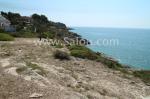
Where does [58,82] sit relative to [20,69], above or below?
below

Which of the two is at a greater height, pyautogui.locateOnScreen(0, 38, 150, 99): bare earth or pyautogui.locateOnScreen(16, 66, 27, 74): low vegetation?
pyautogui.locateOnScreen(16, 66, 27, 74): low vegetation

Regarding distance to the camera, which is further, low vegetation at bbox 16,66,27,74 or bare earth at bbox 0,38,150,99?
low vegetation at bbox 16,66,27,74

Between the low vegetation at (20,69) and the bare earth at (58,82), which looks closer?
the bare earth at (58,82)

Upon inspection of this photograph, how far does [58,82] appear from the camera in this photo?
1416cm

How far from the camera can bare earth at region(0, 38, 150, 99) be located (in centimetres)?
1212

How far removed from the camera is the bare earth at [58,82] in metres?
12.1

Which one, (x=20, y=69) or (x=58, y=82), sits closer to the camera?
(x=58, y=82)

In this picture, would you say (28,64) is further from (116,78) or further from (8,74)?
(116,78)

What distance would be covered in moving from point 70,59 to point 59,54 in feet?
3.88

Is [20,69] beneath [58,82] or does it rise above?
above

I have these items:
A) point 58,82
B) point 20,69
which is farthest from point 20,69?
point 58,82

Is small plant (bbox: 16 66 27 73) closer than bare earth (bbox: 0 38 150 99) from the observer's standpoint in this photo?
No

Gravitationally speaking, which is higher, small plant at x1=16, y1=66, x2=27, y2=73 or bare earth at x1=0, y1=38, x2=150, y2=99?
small plant at x1=16, y1=66, x2=27, y2=73

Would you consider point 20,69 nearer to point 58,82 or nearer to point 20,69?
point 20,69
